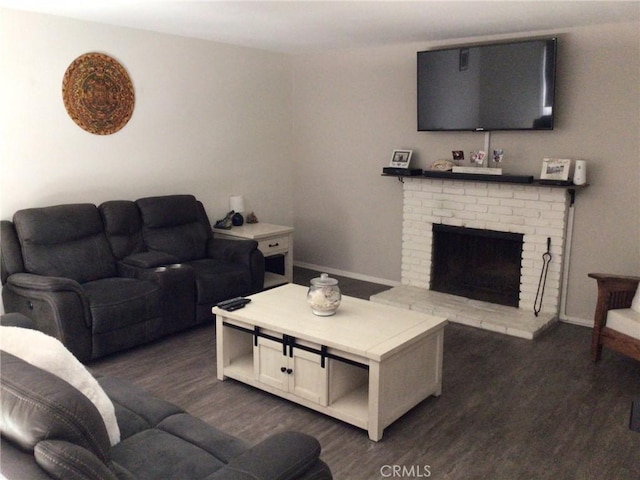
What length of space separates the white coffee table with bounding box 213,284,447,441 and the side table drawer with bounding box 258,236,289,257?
1790 millimetres

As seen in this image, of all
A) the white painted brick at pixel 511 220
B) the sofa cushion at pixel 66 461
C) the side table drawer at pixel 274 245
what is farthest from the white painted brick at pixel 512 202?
the sofa cushion at pixel 66 461

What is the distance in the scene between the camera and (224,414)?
320 cm

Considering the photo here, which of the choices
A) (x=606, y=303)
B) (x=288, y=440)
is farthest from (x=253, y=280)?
(x=288, y=440)

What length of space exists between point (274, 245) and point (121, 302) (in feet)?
6.17

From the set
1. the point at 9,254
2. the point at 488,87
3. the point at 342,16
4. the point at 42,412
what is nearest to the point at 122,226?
the point at 9,254

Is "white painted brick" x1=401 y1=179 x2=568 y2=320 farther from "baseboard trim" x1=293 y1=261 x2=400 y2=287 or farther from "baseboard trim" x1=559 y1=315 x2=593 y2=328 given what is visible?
"baseboard trim" x1=293 y1=261 x2=400 y2=287

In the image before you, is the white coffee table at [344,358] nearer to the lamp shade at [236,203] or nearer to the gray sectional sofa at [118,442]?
the gray sectional sofa at [118,442]

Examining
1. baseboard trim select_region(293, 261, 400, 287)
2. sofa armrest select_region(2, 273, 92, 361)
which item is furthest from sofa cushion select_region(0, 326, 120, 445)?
baseboard trim select_region(293, 261, 400, 287)

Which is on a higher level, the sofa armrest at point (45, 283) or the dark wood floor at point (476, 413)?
the sofa armrest at point (45, 283)

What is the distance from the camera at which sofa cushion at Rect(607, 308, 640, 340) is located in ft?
11.8

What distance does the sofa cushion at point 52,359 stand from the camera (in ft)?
5.82

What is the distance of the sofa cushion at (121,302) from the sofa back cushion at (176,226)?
2.04ft

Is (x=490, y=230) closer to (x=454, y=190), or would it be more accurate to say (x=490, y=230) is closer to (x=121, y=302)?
(x=454, y=190)

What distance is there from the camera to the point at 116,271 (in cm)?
447
